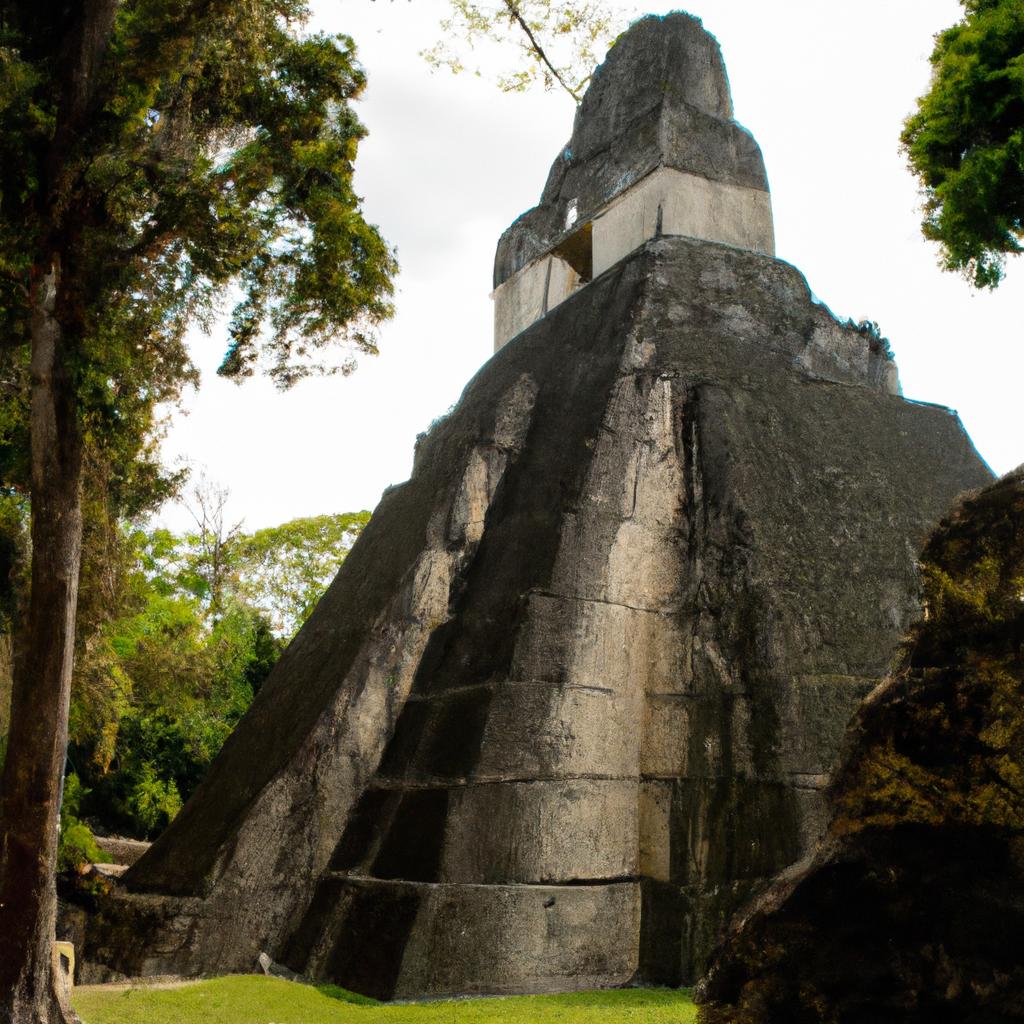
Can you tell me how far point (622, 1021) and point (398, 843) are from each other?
4.95ft

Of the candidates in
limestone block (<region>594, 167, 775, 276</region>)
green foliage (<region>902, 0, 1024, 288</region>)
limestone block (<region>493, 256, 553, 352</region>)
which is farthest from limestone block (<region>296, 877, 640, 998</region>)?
green foliage (<region>902, 0, 1024, 288</region>)

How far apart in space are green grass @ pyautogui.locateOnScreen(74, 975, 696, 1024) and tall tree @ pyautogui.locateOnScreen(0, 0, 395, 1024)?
0.36m

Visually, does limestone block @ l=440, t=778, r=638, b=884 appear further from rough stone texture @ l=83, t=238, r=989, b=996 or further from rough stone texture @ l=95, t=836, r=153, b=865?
rough stone texture @ l=95, t=836, r=153, b=865

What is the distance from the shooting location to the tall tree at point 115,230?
481cm

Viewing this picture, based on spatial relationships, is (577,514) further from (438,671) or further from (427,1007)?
(427,1007)

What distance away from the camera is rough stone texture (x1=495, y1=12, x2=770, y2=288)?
7.68 m

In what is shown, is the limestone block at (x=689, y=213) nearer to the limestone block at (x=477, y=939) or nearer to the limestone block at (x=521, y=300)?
the limestone block at (x=521, y=300)

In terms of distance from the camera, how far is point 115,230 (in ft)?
18.8

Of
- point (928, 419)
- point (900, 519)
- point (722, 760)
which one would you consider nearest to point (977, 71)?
point (928, 419)

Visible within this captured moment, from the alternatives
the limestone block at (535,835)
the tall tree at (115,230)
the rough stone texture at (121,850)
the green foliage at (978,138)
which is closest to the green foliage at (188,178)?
the tall tree at (115,230)

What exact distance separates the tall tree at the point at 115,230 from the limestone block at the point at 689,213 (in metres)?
1.99

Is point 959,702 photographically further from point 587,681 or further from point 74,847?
point 74,847

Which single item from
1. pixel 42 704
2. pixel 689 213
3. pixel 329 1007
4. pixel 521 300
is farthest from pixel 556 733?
pixel 521 300

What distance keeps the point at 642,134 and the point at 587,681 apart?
4.45 m
